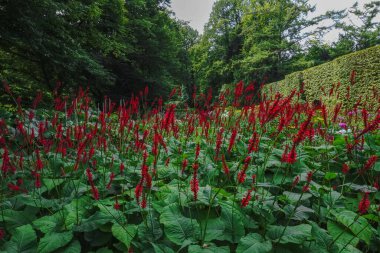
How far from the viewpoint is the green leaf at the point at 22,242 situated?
1759 mm

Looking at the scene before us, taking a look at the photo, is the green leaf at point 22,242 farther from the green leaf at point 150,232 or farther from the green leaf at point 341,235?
the green leaf at point 341,235

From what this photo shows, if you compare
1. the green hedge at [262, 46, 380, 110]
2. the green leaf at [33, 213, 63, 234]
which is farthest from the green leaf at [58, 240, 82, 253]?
the green hedge at [262, 46, 380, 110]

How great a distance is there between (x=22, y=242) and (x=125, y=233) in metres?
0.70

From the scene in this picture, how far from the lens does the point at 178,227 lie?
5.74ft

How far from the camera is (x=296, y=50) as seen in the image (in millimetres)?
33125

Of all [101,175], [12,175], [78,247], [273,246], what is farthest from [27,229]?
[273,246]

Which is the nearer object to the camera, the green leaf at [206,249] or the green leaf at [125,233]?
the green leaf at [206,249]

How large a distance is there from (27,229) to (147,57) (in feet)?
68.5

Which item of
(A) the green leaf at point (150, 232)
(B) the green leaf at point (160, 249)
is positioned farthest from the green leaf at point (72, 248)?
(B) the green leaf at point (160, 249)

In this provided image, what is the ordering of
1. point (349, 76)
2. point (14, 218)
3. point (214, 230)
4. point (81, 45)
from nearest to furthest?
point (214, 230) < point (14, 218) < point (349, 76) < point (81, 45)

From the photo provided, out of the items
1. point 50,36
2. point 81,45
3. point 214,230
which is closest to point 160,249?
point 214,230

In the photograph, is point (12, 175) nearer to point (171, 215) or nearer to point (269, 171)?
point (171, 215)

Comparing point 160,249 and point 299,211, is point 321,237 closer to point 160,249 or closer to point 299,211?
point 299,211

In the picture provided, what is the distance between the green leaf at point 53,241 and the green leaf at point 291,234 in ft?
4.21
